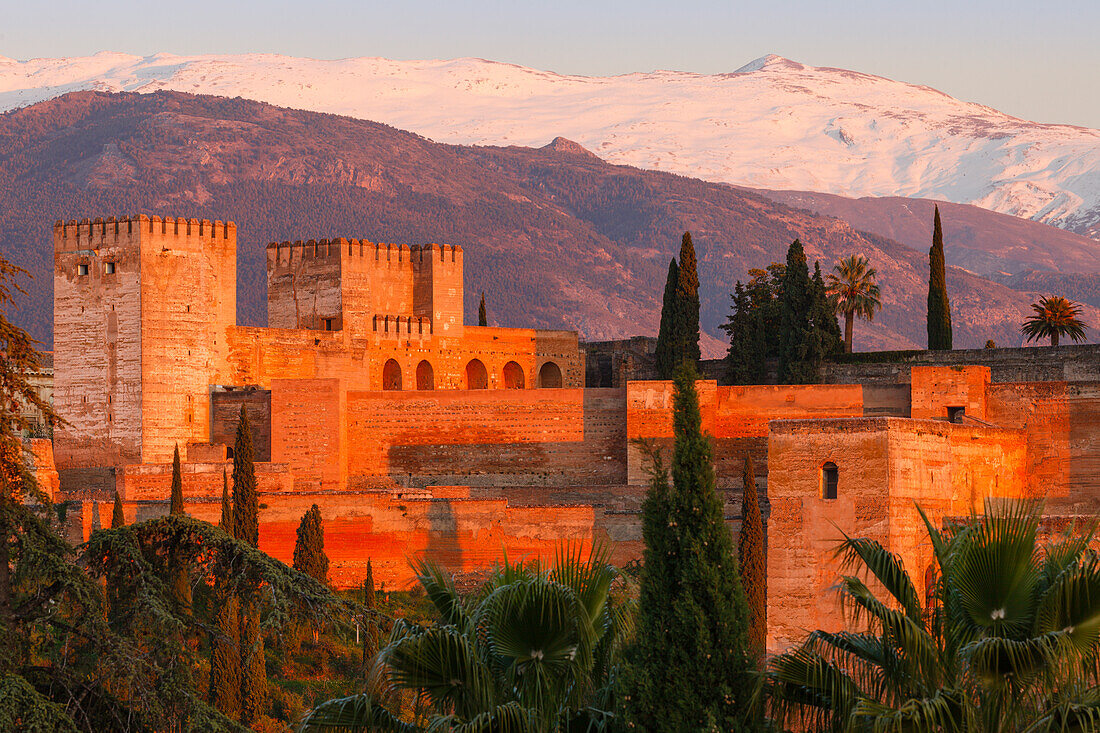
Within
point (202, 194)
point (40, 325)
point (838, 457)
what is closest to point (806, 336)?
point (838, 457)

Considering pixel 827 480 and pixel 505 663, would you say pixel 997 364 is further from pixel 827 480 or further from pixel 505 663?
pixel 505 663

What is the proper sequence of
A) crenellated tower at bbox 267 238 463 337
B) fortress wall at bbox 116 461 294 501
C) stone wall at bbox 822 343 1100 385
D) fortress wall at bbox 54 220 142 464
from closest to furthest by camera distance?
fortress wall at bbox 116 461 294 501 → fortress wall at bbox 54 220 142 464 → stone wall at bbox 822 343 1100 385 → crenellated tower at bbox 267 238 463 337

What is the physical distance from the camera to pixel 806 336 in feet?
148

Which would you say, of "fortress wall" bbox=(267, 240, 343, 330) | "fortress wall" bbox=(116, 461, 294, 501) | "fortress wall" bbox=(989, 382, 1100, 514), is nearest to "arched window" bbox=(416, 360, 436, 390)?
"fortress wall" bbox=(267, 240, 343, 330)

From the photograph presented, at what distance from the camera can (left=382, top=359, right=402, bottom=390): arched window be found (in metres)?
46.6

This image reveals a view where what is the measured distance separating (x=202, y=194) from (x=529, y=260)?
A: 3686cm

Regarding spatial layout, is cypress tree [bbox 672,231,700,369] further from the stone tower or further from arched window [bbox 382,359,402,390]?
the stone tower

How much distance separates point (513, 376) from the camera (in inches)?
1966

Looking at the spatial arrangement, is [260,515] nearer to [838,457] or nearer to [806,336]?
[838,457]

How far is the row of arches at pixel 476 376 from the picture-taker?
46625 mm

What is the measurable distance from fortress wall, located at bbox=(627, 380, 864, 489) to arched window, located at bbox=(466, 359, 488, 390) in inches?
364

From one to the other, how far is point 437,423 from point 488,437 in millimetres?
1280

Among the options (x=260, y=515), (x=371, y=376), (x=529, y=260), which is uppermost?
(x=529, y=260)

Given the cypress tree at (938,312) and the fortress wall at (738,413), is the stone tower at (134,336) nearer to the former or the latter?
the fortress wall at (738,413)
